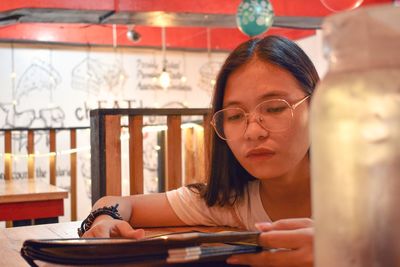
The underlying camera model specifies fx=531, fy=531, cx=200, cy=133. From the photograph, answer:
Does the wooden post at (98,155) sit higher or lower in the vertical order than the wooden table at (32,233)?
higher

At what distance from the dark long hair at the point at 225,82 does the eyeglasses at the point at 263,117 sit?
16cm

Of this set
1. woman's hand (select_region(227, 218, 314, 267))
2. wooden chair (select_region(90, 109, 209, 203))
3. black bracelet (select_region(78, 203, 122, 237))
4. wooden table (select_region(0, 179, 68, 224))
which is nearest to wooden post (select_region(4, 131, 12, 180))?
wooden table (select_region(0, 179, 68, 224))

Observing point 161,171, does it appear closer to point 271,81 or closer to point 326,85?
point 271,81

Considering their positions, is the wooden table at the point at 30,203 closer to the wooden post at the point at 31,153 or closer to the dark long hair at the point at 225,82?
the wooden post at the point at 31,153

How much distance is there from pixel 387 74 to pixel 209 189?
1201 mm

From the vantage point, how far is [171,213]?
160cm

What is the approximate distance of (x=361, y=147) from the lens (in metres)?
0.41

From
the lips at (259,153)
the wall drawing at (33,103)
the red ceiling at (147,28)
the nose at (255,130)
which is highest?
the red ceiling at (147,28)

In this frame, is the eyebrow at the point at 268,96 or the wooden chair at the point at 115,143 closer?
the eyebrow at the point at 268,96

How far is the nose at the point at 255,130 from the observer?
1256mm

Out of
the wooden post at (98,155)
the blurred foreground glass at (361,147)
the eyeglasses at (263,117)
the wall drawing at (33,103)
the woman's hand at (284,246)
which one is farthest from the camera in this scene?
the wall drawing at (33,103)

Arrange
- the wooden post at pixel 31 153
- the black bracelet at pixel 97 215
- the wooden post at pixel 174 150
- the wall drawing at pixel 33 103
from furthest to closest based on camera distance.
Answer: the wall drawing at pixel 33 103 < the wooden post at pixel 31 153 < the wooden post at pixel 174 150 < the black bracelet at pixel 97 215

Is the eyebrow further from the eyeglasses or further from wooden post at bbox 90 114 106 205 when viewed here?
wooden post at bbox 90 114 106 205

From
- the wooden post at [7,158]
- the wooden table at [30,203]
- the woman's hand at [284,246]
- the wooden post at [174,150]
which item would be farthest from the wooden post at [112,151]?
the wooden post at [7,158]
